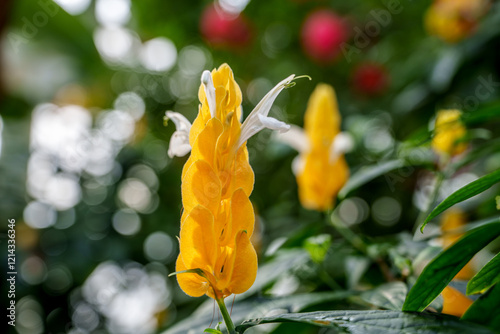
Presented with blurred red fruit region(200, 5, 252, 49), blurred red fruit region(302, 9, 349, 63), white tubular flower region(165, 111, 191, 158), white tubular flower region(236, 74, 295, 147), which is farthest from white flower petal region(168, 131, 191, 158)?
blurred red fruit region(200, 5, 252, 49)

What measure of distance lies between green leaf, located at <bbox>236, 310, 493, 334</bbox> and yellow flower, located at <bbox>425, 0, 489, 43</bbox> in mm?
1157

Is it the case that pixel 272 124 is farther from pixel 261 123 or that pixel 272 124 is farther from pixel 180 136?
pixel 180 136

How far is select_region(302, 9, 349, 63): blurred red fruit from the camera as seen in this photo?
1679 mm

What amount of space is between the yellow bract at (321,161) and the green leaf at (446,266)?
52 cm

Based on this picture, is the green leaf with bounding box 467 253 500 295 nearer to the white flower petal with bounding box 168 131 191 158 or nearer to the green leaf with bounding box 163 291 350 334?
the green leaf with bounding box 163 291 350 334

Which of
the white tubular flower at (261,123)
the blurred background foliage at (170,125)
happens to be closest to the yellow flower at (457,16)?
the blurred background foliage at (170,125)

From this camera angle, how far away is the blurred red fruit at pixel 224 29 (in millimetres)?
1836

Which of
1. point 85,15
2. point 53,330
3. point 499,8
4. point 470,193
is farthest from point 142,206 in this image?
point 470,193

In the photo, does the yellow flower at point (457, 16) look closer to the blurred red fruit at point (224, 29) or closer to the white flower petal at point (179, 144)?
the blurred red fruit at point (224, 29)

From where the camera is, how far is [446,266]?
0.44 meters

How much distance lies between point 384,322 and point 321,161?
0.59 metres

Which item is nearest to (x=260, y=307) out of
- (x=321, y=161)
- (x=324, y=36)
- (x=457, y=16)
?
(x=321, y=161)

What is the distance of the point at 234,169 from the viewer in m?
0.45

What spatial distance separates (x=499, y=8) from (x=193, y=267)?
1.28 metres
